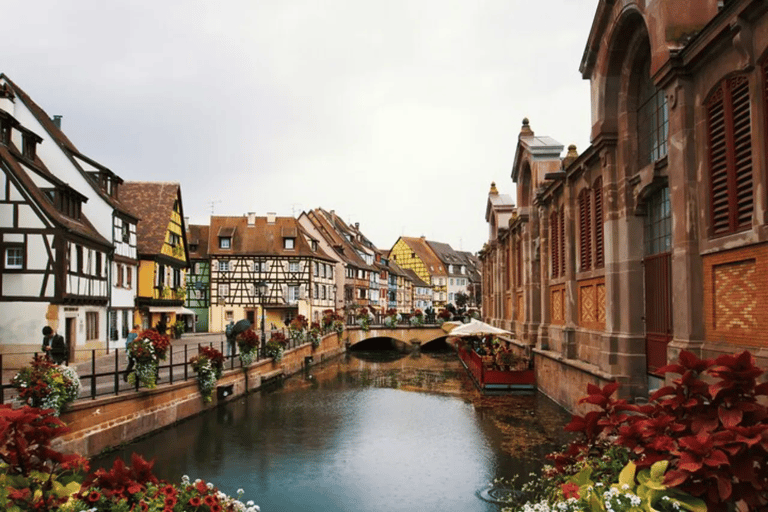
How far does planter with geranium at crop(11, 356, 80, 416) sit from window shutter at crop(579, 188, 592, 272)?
1315 centimetres

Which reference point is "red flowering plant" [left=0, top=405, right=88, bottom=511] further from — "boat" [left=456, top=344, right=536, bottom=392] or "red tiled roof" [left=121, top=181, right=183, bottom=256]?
"red tiled roof" [left=121, top=181, right=183, bottom=256]

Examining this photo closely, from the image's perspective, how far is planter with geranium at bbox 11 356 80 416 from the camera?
12820mm

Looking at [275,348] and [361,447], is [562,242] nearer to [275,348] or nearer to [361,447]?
[361,447]

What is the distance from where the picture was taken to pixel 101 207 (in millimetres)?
30391

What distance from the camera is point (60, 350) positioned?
16.8 meters

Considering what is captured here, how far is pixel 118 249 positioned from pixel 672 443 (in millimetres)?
31571

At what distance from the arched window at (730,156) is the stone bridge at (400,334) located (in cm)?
4473

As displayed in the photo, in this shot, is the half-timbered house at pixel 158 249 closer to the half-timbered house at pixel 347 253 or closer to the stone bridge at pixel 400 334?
the stone bridge at pixel 400 334

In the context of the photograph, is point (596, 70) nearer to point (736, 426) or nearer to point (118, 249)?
point (736, 426)

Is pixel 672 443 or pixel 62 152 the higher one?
pixel 62 152

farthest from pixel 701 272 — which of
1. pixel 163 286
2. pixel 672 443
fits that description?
pixel 163 286

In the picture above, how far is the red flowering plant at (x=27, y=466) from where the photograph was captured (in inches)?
176

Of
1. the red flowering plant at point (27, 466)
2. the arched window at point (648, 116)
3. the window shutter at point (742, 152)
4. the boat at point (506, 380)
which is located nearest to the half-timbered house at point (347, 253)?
the boat at point (506, 380)

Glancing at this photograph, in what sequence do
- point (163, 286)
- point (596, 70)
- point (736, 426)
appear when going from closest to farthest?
point (736, 426) < point (596, 70) < point (163, 286)
